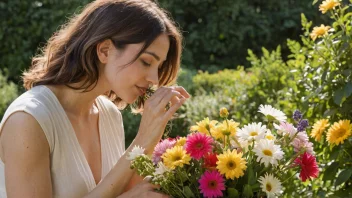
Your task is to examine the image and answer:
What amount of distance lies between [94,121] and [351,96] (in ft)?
3.64

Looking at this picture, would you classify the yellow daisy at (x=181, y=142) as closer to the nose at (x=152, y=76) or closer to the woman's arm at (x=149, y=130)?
the woman's arm at (x=149, y=130)

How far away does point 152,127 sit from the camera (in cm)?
226

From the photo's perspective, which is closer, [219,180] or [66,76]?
[219,180]

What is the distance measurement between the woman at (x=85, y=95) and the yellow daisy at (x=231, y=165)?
25 cm

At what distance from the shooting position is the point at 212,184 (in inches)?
75.9

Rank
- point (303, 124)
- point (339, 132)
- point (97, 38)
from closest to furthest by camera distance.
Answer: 1. point (303, 124)
2. point (97, 38)
3. point (339, 132)

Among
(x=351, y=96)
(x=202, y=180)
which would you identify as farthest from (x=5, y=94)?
(x=202, y=180)

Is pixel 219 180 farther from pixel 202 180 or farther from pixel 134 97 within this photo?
pixel 134 97

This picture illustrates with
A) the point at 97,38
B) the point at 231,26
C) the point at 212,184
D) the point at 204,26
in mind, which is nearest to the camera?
the point at 212,184

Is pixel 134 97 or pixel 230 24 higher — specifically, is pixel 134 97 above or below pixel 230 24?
below

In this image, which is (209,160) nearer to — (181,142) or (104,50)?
(181,142)

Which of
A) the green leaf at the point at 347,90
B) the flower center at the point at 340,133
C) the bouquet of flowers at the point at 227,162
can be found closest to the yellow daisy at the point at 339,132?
the flower center at the point at 340,133

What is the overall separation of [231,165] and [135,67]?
524 mm

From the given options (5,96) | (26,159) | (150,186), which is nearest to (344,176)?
(150,186)
